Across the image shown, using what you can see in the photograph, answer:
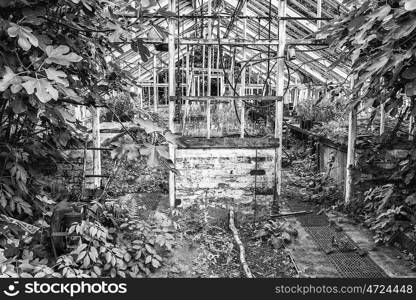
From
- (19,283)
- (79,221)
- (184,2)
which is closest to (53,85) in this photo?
(19,283)

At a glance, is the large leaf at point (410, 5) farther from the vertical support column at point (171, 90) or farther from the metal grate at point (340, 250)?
the vertical support column at point (171, 90)

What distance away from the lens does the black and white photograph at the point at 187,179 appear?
2.32 meters

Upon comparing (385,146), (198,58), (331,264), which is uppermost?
(198,58)

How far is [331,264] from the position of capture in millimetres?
3846

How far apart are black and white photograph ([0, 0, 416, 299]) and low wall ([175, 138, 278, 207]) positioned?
18 mm

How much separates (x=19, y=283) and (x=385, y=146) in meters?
4.35

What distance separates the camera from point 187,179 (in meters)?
5.32

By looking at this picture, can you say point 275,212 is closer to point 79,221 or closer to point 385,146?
point 385,146

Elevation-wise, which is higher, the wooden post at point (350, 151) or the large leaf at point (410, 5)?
the large leaf at point (410, 5)

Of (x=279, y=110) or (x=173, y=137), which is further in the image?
(x=279, y=110)

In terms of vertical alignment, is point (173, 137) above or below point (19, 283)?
above

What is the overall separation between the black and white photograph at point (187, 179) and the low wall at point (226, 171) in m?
0.02

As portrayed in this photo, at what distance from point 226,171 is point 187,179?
1.70 ft

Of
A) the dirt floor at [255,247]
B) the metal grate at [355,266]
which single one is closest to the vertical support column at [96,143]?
the dirt floor at [255,247]
